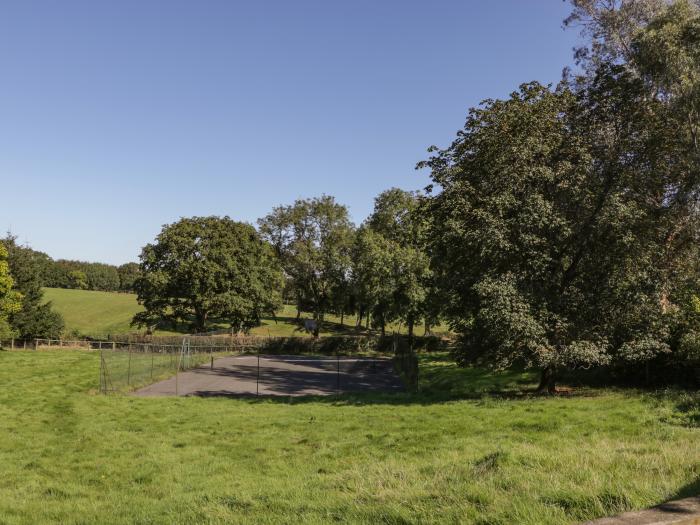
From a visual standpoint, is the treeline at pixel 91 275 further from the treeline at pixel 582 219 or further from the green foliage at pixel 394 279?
the treeline at pixel 582 219

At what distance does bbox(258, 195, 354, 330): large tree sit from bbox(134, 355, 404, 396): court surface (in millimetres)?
24080

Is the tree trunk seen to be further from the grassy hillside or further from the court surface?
the grassy hillside

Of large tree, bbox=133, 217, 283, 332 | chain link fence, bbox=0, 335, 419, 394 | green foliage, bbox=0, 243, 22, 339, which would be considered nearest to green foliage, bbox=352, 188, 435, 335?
chain link fence, bbox=0, 335, 419, 394

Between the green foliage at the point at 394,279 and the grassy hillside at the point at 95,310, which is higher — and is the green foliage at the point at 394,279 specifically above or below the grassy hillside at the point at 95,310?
above

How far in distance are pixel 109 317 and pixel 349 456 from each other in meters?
91.8

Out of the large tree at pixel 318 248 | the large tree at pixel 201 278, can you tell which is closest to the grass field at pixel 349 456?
the large tree at pixel 201 278

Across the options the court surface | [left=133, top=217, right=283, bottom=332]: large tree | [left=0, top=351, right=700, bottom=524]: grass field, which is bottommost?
the court surface

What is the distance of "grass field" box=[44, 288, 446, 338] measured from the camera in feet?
266

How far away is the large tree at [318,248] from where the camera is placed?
232ft

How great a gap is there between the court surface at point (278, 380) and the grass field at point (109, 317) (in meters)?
28.3

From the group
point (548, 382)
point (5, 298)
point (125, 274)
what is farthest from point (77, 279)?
point (548, 382)

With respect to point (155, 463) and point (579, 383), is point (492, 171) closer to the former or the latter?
point (579, 383)

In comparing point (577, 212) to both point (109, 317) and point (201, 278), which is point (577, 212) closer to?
point (201, 278)

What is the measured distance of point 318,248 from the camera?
7312 centimetres
